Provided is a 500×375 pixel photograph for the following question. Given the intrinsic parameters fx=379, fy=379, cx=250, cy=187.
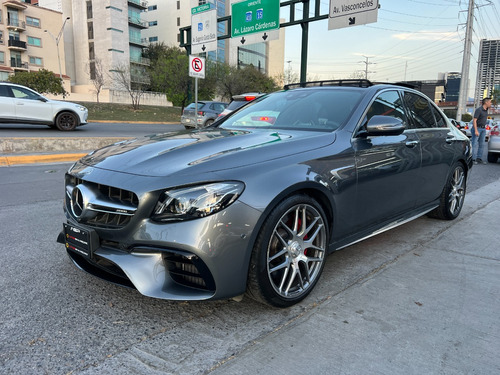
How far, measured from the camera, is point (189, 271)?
6.93ft

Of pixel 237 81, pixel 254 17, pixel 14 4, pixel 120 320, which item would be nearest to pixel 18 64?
pixel 14 4

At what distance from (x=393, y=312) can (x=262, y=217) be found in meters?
1.14

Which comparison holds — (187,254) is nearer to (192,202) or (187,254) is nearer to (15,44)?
(192,202)

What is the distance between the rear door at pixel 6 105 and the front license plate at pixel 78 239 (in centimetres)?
1272

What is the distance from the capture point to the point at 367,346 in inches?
83.4

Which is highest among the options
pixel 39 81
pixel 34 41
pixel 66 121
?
pixel 34 41

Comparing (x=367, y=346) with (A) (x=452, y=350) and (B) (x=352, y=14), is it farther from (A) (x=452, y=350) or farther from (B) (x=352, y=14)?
(B) (x=352, y=14)

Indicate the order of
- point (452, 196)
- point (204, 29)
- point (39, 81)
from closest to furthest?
point (452, 196) → point (204, 29) → point (39, 81)

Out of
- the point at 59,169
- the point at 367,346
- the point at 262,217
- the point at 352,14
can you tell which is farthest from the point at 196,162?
the point at 352,14

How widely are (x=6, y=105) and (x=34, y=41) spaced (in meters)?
53.5

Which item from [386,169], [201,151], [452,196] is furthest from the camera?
[452,196]

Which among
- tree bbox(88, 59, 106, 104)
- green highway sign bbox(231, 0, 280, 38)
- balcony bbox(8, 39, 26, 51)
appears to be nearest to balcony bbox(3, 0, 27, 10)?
balcony bbox(8, 39, 26, 51)

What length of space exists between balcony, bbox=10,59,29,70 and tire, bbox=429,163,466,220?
2478 inches

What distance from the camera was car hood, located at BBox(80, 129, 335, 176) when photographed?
2248mm
